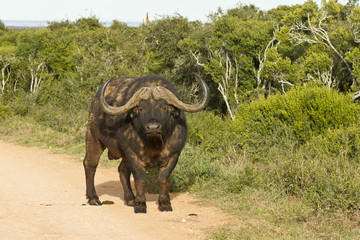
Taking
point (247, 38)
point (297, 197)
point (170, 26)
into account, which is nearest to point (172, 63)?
point (170, 26)

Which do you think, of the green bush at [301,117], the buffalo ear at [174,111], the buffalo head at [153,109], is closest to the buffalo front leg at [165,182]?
the buffalo head at [153,109]

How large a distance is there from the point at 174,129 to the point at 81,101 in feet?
36.1

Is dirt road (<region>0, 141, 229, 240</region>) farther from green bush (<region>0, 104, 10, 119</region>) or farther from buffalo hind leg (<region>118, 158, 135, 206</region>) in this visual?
green bush (<region>0, 104, 10, 119</region>)

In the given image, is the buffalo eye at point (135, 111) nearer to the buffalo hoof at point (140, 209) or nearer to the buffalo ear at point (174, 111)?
the buffalo ear at point (174, 111)

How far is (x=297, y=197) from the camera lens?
8.20 m

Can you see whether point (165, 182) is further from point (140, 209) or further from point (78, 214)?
point (78, 214)

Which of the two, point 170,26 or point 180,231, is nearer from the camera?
point 180,231

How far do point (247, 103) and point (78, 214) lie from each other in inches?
485

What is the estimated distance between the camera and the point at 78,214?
267 inches

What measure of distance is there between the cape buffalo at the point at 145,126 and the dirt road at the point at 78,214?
19.1 inches

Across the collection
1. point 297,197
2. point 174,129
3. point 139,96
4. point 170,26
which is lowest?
point 297,197

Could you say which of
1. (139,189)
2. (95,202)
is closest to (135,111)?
(139,189)

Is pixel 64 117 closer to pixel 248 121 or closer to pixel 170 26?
pixel 248 121

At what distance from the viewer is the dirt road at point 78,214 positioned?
6.03 meters
